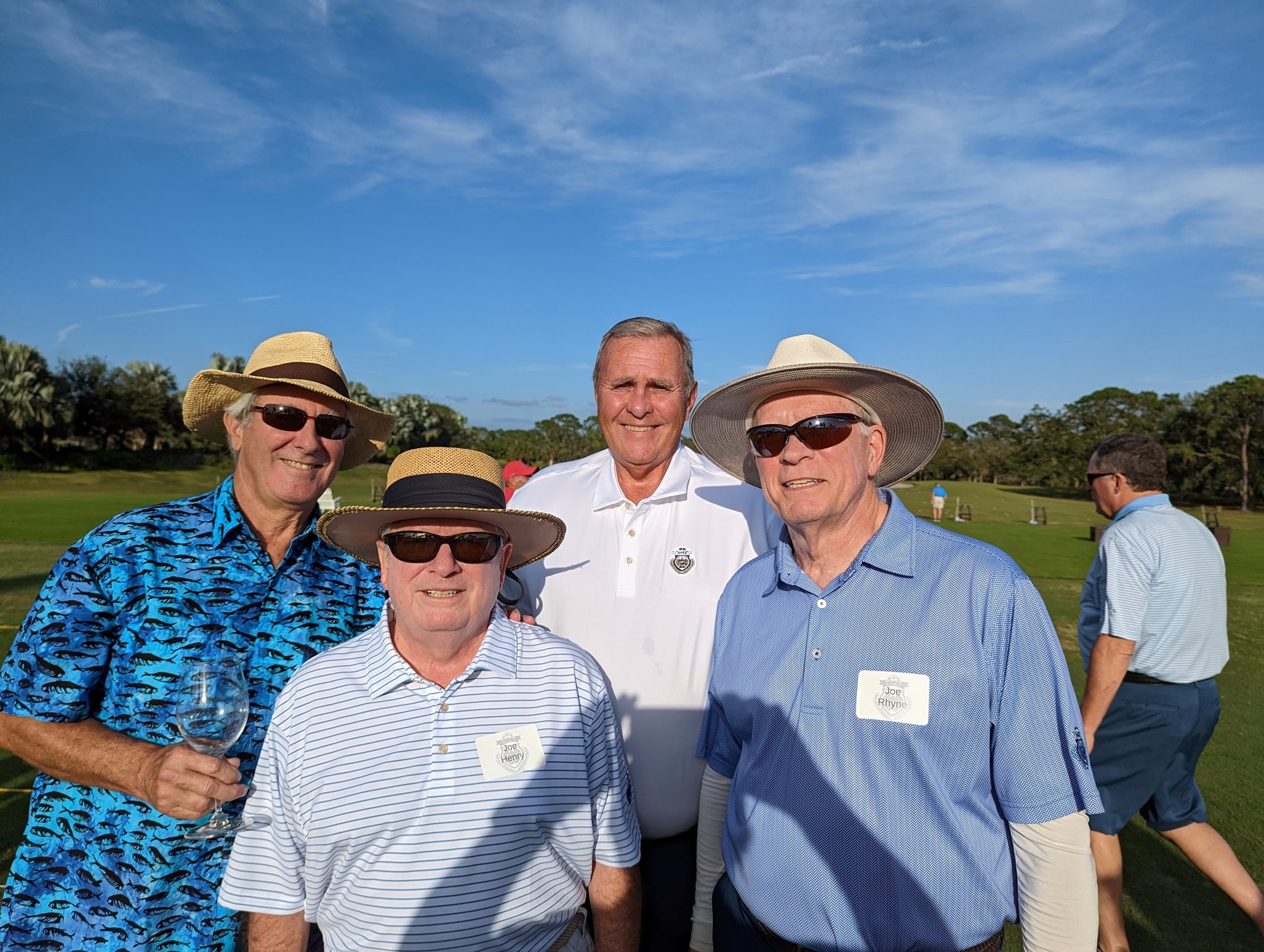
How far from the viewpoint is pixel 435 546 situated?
2.47 metres

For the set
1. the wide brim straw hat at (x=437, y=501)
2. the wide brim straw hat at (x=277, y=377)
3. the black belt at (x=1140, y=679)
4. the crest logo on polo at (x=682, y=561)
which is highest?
the wide brim straw hat at (x=277, y=377)

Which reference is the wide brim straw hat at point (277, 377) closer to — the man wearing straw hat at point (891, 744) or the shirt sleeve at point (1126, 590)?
the man wearing straw hat at point (891, 744)

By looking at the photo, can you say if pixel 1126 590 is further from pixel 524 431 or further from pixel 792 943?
pixel 524 431

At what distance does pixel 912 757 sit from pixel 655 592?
1319 mm

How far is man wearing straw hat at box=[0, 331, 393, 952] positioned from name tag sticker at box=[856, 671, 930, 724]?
1.89m

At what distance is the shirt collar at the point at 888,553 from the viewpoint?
2.46 meters

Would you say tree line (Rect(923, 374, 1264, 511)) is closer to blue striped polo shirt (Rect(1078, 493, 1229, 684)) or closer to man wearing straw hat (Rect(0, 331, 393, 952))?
blue striped polo shirt (Rect(1078, 493, 1229, 684))

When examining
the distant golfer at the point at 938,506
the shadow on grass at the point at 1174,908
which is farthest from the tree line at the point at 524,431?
the shadow on grass at the point at 1174,908

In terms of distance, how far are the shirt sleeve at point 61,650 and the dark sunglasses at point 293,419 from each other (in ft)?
2.47

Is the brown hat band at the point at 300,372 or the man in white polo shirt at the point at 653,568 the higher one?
the brown hat band at the point at 300,372

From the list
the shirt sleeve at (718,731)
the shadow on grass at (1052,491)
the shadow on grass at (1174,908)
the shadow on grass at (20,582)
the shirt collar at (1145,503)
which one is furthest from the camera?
the shadow on grass at (1052,491)

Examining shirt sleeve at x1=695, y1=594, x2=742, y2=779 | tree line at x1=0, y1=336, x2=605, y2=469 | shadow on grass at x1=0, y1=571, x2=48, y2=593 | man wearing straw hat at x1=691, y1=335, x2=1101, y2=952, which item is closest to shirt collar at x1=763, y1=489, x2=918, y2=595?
man wearing straw hat at x1=691, y1=335, x2=1101, y2=952

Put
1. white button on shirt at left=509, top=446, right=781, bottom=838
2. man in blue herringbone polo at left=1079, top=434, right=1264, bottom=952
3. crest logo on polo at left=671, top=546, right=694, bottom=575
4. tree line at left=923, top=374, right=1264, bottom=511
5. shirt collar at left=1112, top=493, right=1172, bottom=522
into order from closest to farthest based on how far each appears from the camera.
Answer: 1. white button on shirt at left=509, top=446, right=781, bottom=838
2. crest logo on polo at left=671, top=546, right=694, bottom=575
3. man in blue herringbone polo at left=1079, top=434, right=1264, bottom=952
4. shirt collar at left=1112, top=493, right=1172, bottom=522
5. tree line at left=923, top=374, right=1264, bottom=511

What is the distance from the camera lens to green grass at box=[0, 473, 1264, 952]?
436cm
